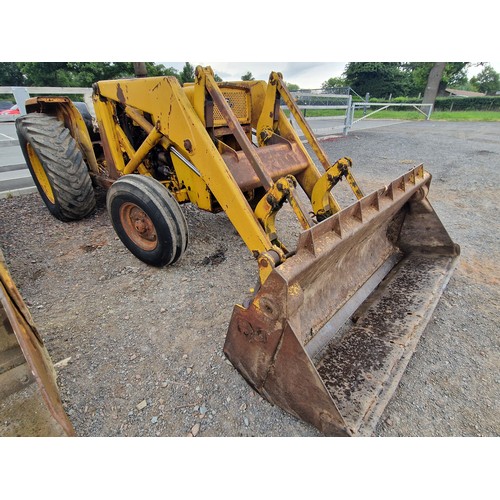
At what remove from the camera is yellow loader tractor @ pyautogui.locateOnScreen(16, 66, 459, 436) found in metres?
1.70

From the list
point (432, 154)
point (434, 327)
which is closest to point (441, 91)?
Answer: point (432, 154)

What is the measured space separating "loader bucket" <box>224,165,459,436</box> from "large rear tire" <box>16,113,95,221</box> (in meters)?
2.90

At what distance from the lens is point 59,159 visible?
3506 millimetres

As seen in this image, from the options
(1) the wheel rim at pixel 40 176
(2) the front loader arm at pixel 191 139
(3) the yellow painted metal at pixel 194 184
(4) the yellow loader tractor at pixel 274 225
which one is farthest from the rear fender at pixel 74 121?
(3) the yellow painted metal at pixel 194 184

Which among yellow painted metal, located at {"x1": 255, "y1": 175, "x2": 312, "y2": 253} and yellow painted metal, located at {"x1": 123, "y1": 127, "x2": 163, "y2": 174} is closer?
yellow painted metal, located at {"x1": 255, "y1": 175, "x2": 312, "y2": 253}

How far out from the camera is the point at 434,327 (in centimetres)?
245

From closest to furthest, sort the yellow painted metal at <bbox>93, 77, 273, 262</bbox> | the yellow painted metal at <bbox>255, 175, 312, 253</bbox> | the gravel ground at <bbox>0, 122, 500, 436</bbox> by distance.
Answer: the gravel ground at <bbox>0, 122, 500, 436</bbox> → the yellow painted metal at <bbox>255, 175, 312, 253</bbox> → the yellow painted metal at <bbox>93, 77, 273, 262</bbox>

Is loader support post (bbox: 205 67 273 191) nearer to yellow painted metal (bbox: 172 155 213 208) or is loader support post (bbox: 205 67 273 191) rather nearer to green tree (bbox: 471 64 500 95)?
yellow painted metal (bbox: 172 155 213 208)

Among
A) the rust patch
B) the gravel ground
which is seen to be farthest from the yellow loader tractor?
the gravel ground

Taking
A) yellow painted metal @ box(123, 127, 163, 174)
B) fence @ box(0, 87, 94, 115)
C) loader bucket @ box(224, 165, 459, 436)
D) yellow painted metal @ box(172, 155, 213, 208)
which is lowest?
loader bucket @ box(224, 165, 459, 436)

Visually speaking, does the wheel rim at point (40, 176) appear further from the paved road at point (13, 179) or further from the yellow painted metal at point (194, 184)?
the yellow painted metal at point (194, 184)

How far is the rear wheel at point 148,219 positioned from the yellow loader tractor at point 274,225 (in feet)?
0.04

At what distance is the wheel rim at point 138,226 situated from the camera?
9.63ft

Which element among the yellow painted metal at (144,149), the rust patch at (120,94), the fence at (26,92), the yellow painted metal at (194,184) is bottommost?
the yellow painted metal at (194,184)
